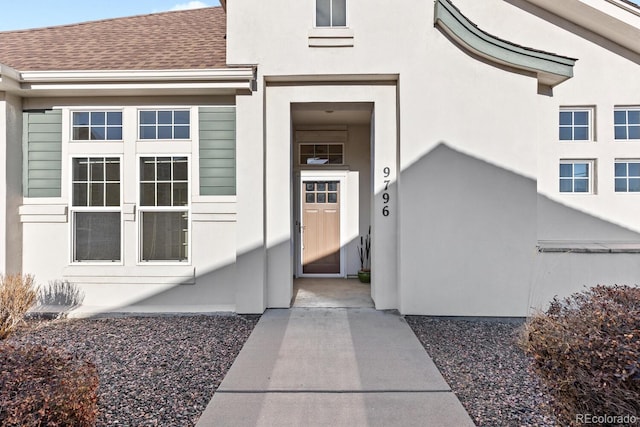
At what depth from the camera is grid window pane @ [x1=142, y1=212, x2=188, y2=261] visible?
5.85 m

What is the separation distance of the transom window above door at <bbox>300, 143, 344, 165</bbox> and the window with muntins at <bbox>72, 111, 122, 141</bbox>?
3739mm

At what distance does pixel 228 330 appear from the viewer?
502cm

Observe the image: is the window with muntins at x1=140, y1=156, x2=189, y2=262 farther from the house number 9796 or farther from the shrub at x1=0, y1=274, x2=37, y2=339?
the house number 9796

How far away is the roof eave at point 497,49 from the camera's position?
17.5 ft

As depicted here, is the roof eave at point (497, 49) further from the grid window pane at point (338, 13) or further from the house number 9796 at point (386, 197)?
the house number 9796 at point (386, 197)

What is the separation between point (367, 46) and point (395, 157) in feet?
5.82

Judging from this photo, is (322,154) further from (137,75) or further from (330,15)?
(137,75)

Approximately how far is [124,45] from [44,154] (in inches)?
97.9

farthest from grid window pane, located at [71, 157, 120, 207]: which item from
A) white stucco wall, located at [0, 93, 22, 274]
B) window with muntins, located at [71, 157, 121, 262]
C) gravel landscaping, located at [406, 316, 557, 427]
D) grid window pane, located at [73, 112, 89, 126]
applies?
gravel landscaping, located at [406, 316, 557, 427]

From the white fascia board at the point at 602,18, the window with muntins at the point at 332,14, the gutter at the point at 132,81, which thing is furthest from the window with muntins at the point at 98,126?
the white fascia board at the point at 602,18

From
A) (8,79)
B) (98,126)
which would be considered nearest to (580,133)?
(98,126)

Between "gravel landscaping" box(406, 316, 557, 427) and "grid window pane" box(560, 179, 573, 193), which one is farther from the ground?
"grid window pane" box(560, 179, 573, 193)

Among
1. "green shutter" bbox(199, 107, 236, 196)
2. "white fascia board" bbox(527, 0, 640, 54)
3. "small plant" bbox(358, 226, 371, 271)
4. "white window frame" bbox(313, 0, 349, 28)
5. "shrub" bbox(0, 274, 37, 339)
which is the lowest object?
"shrub" bbox(0, 274, 37, 339)

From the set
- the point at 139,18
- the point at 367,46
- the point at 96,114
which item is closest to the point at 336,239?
the point at 367,46
